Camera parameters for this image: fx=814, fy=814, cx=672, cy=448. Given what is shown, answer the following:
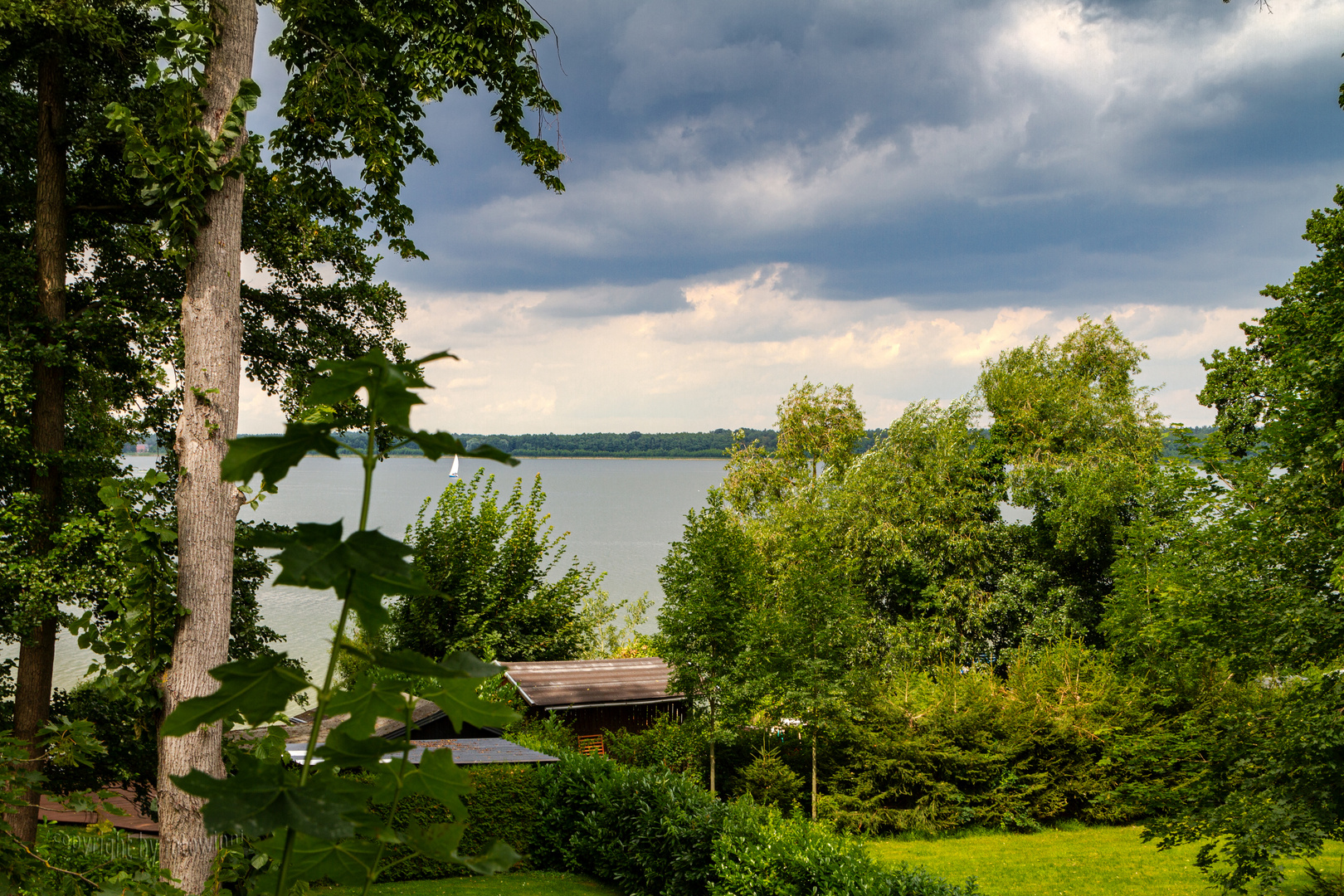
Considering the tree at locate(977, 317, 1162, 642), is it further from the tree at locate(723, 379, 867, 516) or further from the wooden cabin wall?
the wooden cabin wall

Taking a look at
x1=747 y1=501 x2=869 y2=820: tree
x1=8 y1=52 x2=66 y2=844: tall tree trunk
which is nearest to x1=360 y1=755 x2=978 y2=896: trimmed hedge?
x1=747 y1=501 x2=869 y2=820: tree

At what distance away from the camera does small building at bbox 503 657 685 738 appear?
1717 cm

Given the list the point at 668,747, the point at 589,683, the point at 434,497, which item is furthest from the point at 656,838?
the point at 434,497

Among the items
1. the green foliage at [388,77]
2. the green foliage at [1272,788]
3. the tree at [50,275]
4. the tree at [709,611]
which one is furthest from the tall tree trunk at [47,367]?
the green foliage at [1272,788]

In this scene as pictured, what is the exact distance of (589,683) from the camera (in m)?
18.2

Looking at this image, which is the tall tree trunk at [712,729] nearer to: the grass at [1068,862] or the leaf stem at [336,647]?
the grass at [1068,862]

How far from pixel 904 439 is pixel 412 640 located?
594 inches

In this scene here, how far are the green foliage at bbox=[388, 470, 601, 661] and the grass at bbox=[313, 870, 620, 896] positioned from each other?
784 centimetres

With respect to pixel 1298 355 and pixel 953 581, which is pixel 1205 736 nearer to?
pixel 1298 355

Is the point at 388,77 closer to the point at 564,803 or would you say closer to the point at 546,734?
the point at 564,803

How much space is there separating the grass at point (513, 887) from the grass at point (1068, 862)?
5.40 m

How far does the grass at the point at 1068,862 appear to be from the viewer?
13086 mm

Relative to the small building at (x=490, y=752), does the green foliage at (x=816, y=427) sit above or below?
above

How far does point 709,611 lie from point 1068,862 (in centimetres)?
776
